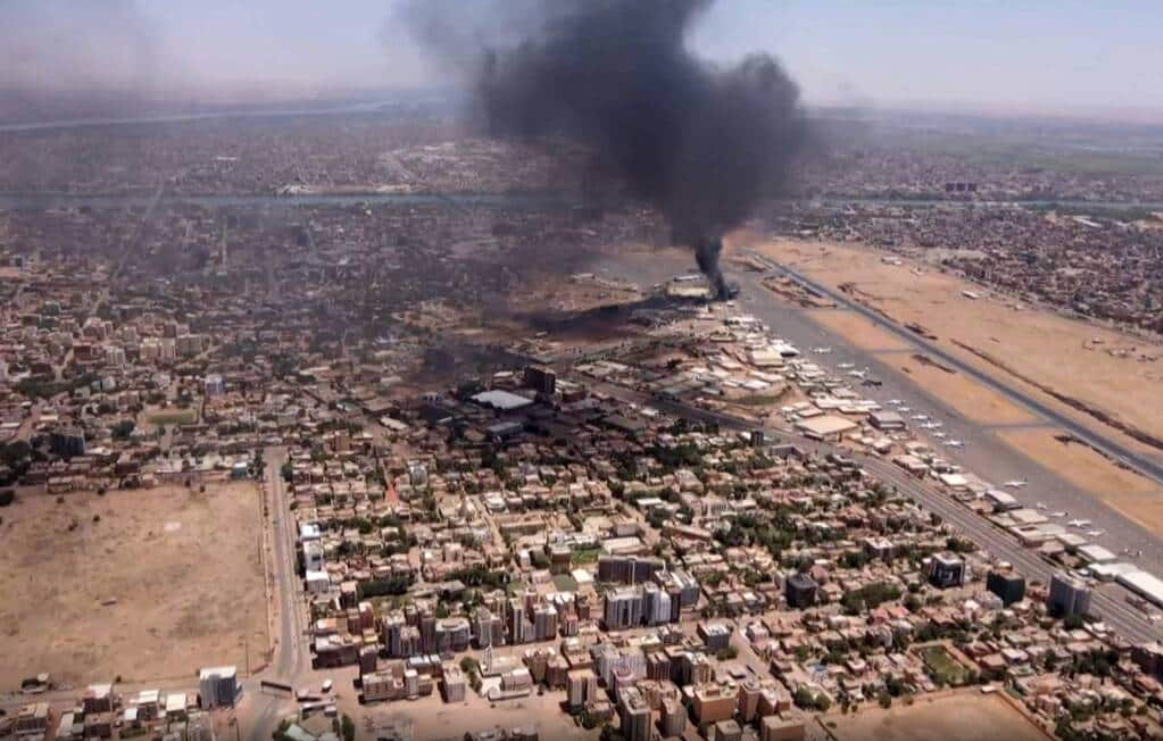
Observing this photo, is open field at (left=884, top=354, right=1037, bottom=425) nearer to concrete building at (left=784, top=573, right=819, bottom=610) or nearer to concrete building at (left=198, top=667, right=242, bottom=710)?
concrete building at (left=784, top=573, right=819, bottom=610)

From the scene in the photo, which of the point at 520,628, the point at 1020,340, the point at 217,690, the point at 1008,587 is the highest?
the point at 217,690

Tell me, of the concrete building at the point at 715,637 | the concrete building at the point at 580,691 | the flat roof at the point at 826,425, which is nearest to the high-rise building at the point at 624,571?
the concrete building at the point at 715,637

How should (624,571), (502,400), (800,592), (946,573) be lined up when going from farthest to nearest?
(502,400), (946,573), (624,571), (800,592)

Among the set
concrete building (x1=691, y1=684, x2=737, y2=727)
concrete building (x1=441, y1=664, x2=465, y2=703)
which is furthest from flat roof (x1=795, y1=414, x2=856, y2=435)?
concrete building (x1=441, y1=664, x2=465, y2=703)

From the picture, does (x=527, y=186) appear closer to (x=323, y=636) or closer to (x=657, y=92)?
(x=657, y=92)

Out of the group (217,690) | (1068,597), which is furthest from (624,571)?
(1068,597)

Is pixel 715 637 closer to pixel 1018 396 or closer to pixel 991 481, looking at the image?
pixel 991 481

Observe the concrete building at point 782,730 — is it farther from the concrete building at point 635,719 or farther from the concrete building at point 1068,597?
the concrete building at point 1068,597
